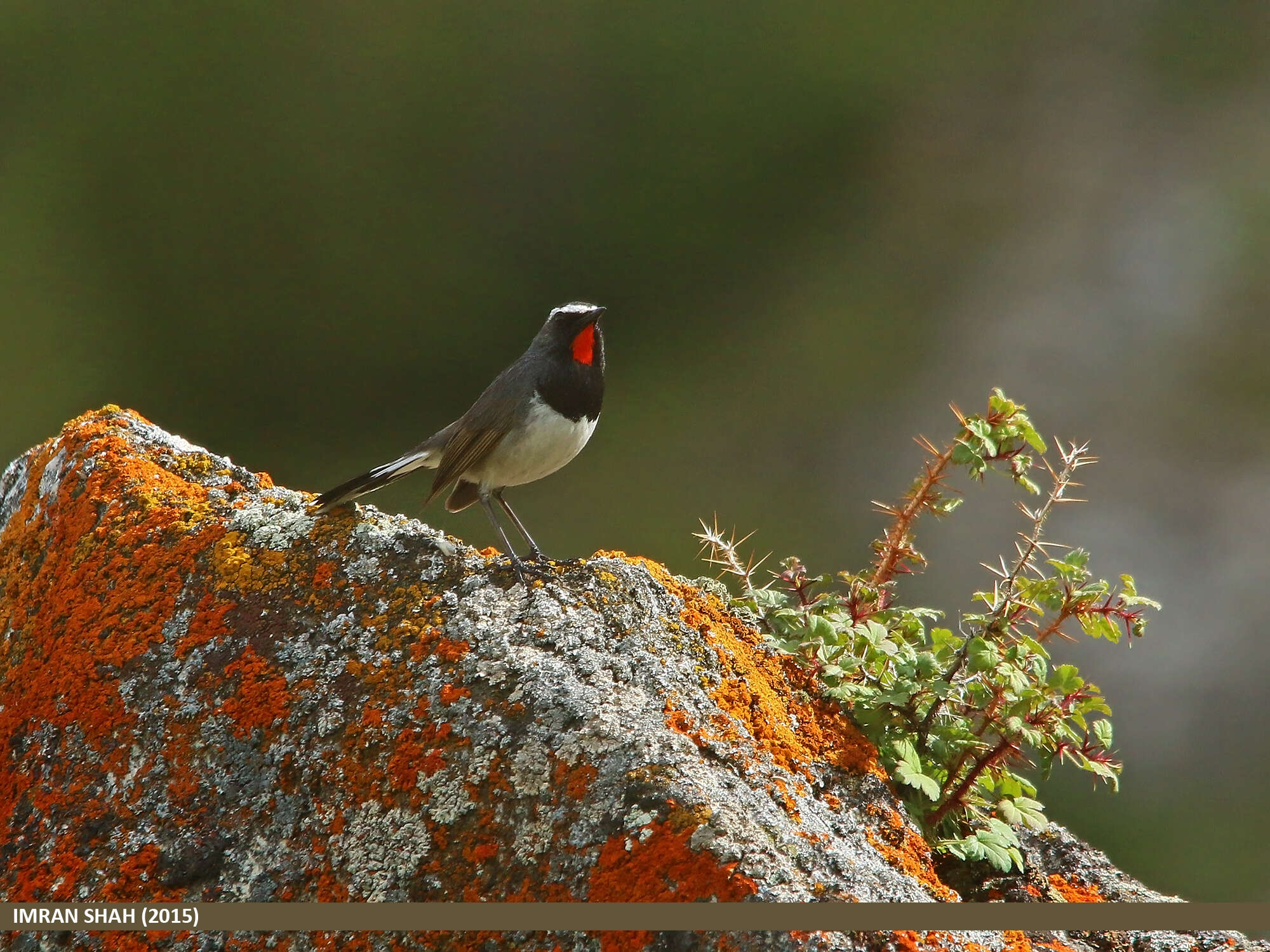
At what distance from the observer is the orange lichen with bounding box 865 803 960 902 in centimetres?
300

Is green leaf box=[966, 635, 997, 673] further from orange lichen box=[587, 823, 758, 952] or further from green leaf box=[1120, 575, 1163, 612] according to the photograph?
orange lichen box=[587, 823, 758, 952]

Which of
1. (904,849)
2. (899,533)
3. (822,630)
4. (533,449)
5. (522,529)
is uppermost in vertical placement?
(533,449)

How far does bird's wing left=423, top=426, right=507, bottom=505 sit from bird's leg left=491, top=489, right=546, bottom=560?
258mm

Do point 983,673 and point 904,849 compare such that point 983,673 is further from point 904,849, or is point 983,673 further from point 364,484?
point 364,484

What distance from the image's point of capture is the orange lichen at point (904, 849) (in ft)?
9.84

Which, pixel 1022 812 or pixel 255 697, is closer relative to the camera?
pixel 255 697

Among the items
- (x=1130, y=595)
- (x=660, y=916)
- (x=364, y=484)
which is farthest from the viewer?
(x=364, y=484)

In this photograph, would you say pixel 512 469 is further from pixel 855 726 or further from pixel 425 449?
pixel 855 726

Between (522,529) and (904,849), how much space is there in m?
2.01

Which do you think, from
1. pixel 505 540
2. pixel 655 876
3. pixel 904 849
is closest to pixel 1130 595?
pixel 904 849

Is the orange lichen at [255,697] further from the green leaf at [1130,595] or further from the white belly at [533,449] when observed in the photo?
the green leaf at [1130,595]

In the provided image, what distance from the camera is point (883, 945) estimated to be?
2.57 metres

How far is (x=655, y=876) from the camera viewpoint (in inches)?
105

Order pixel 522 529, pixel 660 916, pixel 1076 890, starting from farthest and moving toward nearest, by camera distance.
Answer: pixel 522 529
pixel 1076 890
pixel 660 916
